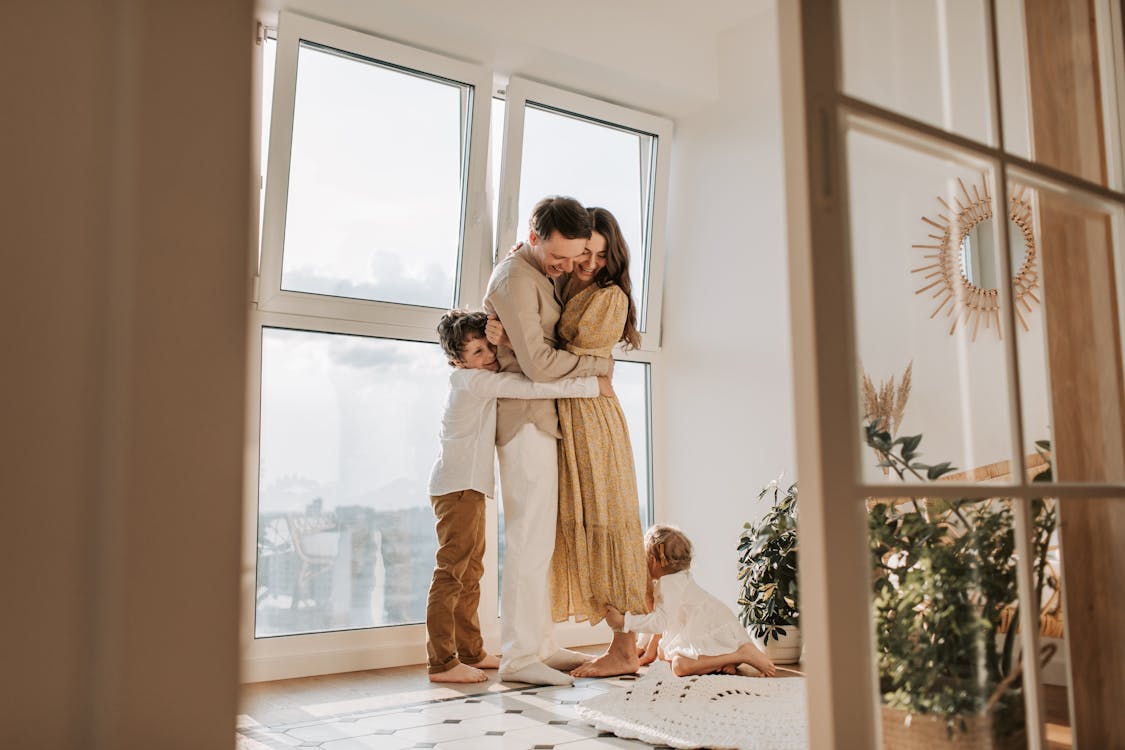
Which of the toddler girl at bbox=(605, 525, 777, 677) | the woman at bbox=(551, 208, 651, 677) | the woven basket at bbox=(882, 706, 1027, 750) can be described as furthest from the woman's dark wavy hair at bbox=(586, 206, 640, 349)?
the woven basket at bbox=(882, 706, 1027, 750)

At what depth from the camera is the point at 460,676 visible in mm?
2980

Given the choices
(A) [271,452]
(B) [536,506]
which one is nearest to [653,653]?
(B) [536,506]

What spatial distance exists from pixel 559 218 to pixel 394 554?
1.45 meters

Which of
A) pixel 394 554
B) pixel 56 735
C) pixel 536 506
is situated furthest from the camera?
pixel 394 554

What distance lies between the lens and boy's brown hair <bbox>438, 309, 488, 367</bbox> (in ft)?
10.4

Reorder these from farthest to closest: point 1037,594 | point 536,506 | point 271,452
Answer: point 271,452
point 536,506
point 1037,594

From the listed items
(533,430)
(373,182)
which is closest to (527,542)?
(533,430)

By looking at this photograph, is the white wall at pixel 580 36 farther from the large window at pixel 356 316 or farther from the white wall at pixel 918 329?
the white wall at pixel 918 329

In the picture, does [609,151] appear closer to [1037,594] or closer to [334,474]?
[334,474]

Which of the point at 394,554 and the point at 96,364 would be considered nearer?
the point at 96,364

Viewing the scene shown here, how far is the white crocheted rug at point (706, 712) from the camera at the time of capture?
2.17 metres

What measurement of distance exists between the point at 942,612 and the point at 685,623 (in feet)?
5.62

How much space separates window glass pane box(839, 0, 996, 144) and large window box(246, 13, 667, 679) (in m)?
2.39

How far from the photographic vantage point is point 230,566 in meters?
0.87
